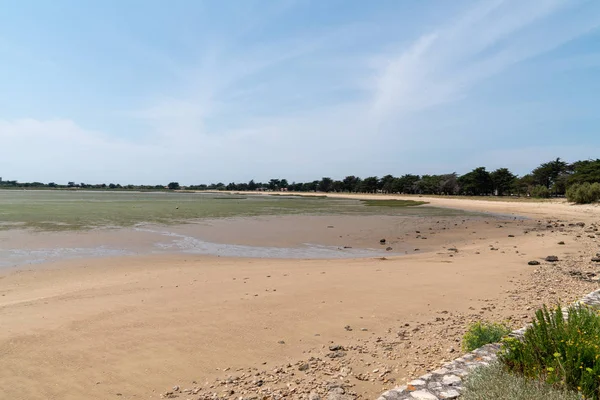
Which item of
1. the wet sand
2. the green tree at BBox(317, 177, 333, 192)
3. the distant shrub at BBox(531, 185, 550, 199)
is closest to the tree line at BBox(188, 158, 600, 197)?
the distant shrub at BBox(531, 185, 550, 199)

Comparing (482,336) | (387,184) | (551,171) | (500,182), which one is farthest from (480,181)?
(482,336)

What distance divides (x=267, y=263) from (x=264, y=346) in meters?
7.39

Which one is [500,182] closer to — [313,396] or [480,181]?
[480,181]

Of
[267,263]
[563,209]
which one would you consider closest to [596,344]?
[267,263]

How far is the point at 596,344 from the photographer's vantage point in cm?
347

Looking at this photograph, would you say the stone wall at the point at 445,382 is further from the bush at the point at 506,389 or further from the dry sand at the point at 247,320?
the dry sand at the point at 247,320

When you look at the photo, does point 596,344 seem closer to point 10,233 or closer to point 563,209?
point 10,233

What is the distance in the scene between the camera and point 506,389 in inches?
129

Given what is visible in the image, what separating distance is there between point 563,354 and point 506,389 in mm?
925

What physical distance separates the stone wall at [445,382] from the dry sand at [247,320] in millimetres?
652

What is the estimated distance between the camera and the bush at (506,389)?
3141 millimetres

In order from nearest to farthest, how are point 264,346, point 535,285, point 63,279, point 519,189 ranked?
point 264,346 → point 535,285 → point 63,279 → point 519,189

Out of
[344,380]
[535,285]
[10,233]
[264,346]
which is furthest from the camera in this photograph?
[10,233]

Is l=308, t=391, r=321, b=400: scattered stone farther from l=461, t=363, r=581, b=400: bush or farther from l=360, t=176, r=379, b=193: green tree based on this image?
l=360, t=176, r=379, b=193: green tree
